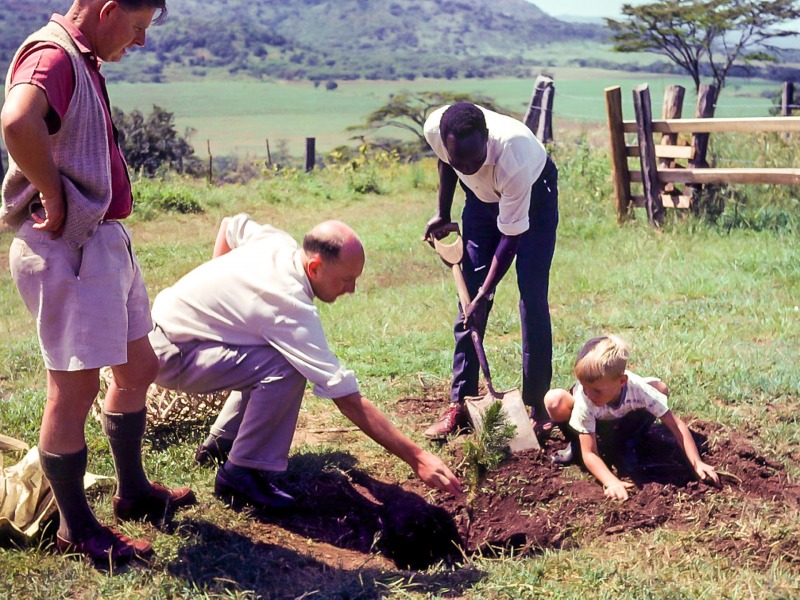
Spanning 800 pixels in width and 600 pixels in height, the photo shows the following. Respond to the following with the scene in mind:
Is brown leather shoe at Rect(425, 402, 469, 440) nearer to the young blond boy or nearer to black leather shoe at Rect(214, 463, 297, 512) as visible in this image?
the young blond boy

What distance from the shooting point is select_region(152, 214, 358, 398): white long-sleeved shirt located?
131 inches

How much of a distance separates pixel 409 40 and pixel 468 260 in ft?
502

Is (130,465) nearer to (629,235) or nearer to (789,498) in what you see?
(789,498)

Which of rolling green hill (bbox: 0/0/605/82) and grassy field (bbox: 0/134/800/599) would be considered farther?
rolling green hill (bbox: 0/0/605/82)

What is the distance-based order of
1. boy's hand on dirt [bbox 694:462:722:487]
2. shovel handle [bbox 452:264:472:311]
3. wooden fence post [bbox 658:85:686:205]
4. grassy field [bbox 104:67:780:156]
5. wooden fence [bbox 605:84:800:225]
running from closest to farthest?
boy's hand on dirt [bbox 694:462:722:487]
shovel handle [bbox 452:264:472:311]
wooden fence [bbox 605:84:800:225]
wooden fence post [bbox 658:85:686:205]
grassy field [bbox 104:67:780:156]

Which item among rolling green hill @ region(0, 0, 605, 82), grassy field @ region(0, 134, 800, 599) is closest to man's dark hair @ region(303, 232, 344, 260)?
grassy field @ region(0, 134, 800, 599)

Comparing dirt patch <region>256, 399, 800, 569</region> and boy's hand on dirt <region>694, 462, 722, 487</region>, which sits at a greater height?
boy's hand on dirt <region>694, 462, 722, 487</region>

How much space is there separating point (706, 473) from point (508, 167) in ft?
5.09

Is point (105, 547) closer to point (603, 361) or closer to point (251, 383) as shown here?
point (251, 383)

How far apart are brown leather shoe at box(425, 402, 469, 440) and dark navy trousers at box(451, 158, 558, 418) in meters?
0.07

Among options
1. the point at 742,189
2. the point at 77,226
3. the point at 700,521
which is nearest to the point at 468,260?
the point at 700,521

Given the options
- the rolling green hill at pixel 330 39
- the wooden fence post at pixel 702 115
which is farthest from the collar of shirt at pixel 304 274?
the rolling green hill at pixel 330 39

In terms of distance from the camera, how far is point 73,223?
2.81 meters

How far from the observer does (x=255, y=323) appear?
11.5ft
